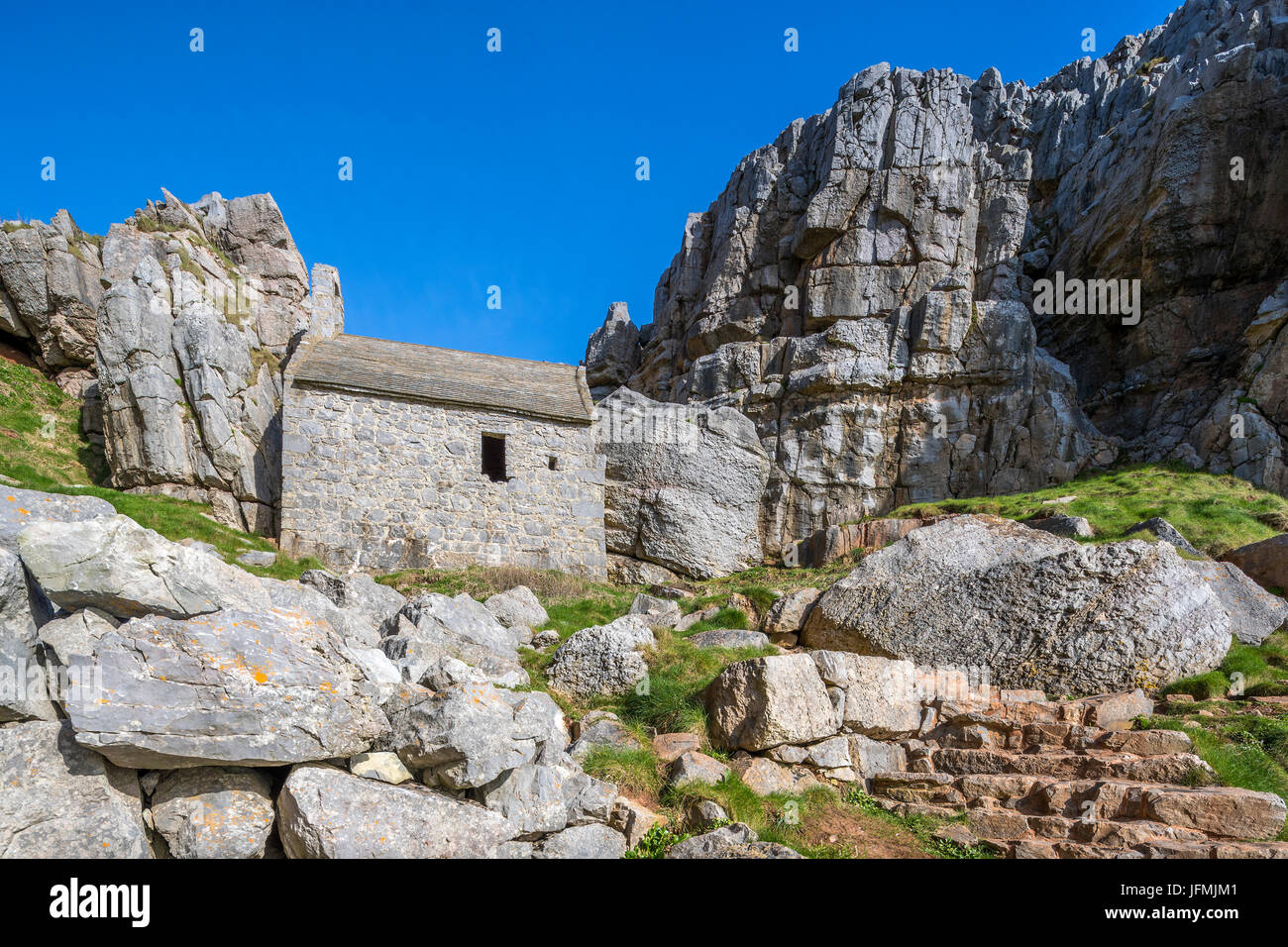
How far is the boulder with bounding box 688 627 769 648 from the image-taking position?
10680 millimetres

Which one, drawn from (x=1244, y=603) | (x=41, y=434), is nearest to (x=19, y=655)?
(x=1244, y=603)

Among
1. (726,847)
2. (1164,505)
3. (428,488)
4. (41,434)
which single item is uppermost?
(41,434)

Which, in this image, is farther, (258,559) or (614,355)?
(614,355)

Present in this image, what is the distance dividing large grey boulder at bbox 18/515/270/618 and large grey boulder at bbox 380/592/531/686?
2201mm

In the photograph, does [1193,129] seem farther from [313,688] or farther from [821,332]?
[313,688]

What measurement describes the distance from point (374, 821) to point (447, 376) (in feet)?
53.9

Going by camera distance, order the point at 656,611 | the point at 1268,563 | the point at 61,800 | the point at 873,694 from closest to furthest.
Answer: the point at 61,800, the point at 873,694, the point at 1268,563, the point at 656,611

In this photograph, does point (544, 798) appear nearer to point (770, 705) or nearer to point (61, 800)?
point (770, 705)

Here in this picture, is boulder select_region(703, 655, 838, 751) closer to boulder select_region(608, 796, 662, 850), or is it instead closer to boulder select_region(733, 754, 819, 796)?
boulder select_region(733, 754, 819, 796)

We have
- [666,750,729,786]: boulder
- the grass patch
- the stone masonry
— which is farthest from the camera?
the grass patch

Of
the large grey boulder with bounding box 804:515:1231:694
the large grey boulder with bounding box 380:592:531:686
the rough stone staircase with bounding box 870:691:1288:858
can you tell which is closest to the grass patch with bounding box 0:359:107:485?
the large grey boulder with bounding box 380:592:531:686

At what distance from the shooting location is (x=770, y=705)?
768cm

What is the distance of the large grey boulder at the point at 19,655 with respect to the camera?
5.34 metres
